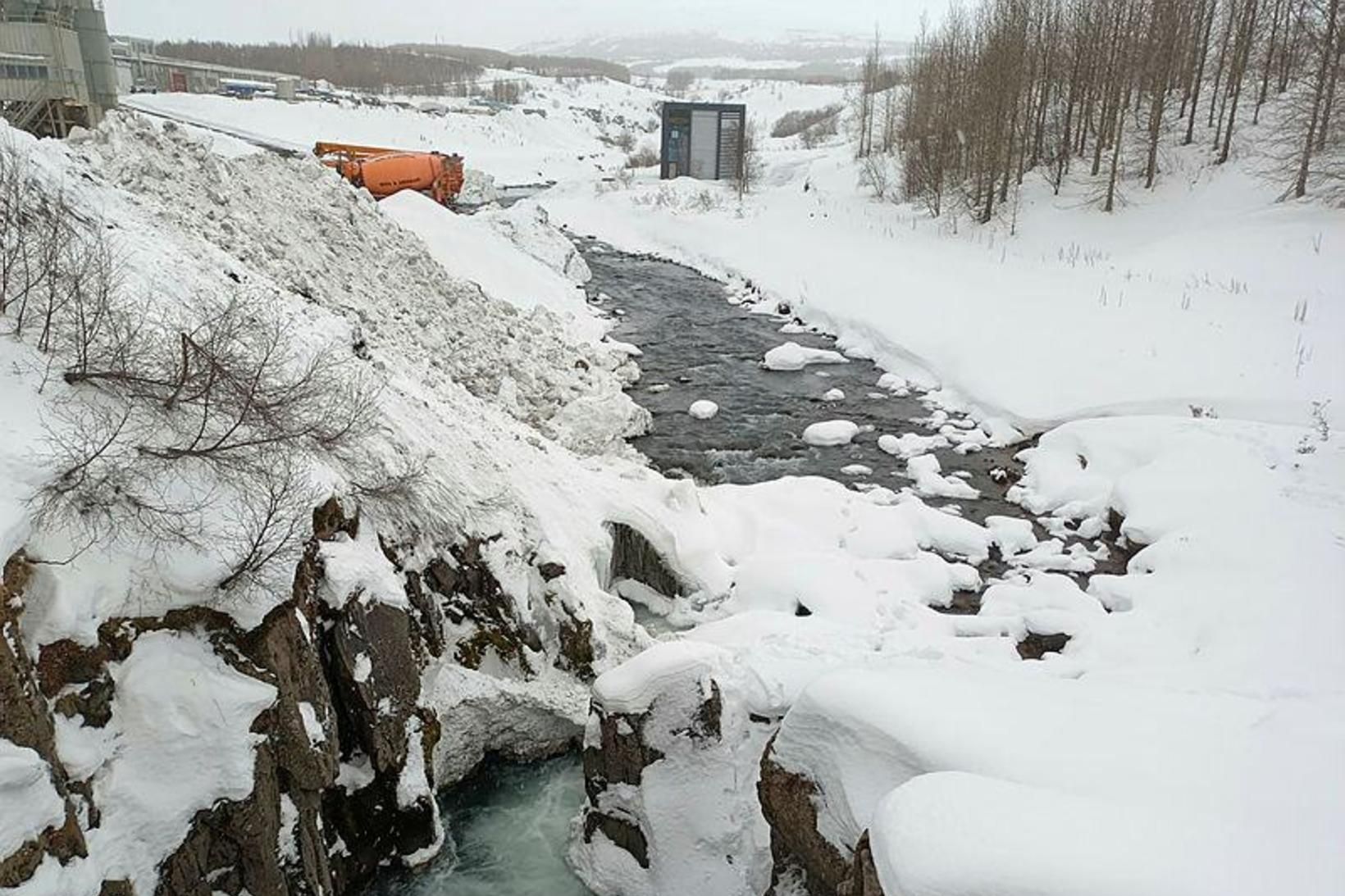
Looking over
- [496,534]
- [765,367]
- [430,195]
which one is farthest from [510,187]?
[496,534]

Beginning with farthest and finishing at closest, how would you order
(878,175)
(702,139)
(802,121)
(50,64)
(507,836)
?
→ (802,121)
(702,139)
(878,175)
(50,64)
(507,836)

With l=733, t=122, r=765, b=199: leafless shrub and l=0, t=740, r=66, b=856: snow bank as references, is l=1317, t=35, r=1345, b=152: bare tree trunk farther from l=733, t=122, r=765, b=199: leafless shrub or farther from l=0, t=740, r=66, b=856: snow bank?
l=0, t=740, r=66, b=856: snow bank

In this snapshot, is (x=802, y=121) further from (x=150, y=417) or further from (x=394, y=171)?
(x=150, y=417)

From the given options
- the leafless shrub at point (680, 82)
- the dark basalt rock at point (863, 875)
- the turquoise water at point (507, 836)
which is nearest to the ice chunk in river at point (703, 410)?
the turquoise water at point (507, 836)

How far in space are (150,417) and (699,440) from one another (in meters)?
9.64

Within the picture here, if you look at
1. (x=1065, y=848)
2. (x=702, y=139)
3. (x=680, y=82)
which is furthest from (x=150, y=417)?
(x=680, y=82)

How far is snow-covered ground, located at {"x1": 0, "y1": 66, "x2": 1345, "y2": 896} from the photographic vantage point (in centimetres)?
527

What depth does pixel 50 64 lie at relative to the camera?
16.6m

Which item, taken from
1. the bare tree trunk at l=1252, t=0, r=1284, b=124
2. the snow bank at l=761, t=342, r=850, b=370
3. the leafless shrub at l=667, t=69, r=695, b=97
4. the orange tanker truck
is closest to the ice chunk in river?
the snow bank at l=761, t=342, r=850, b=370

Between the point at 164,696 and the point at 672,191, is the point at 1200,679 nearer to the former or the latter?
the point at 164,696

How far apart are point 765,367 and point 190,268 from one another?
38.9 feet

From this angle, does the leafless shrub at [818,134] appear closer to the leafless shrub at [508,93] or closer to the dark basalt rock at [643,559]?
the leafless shrub at [508,93]

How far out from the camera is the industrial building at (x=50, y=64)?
16.2 meters

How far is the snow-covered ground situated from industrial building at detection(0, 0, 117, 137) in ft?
13.9
